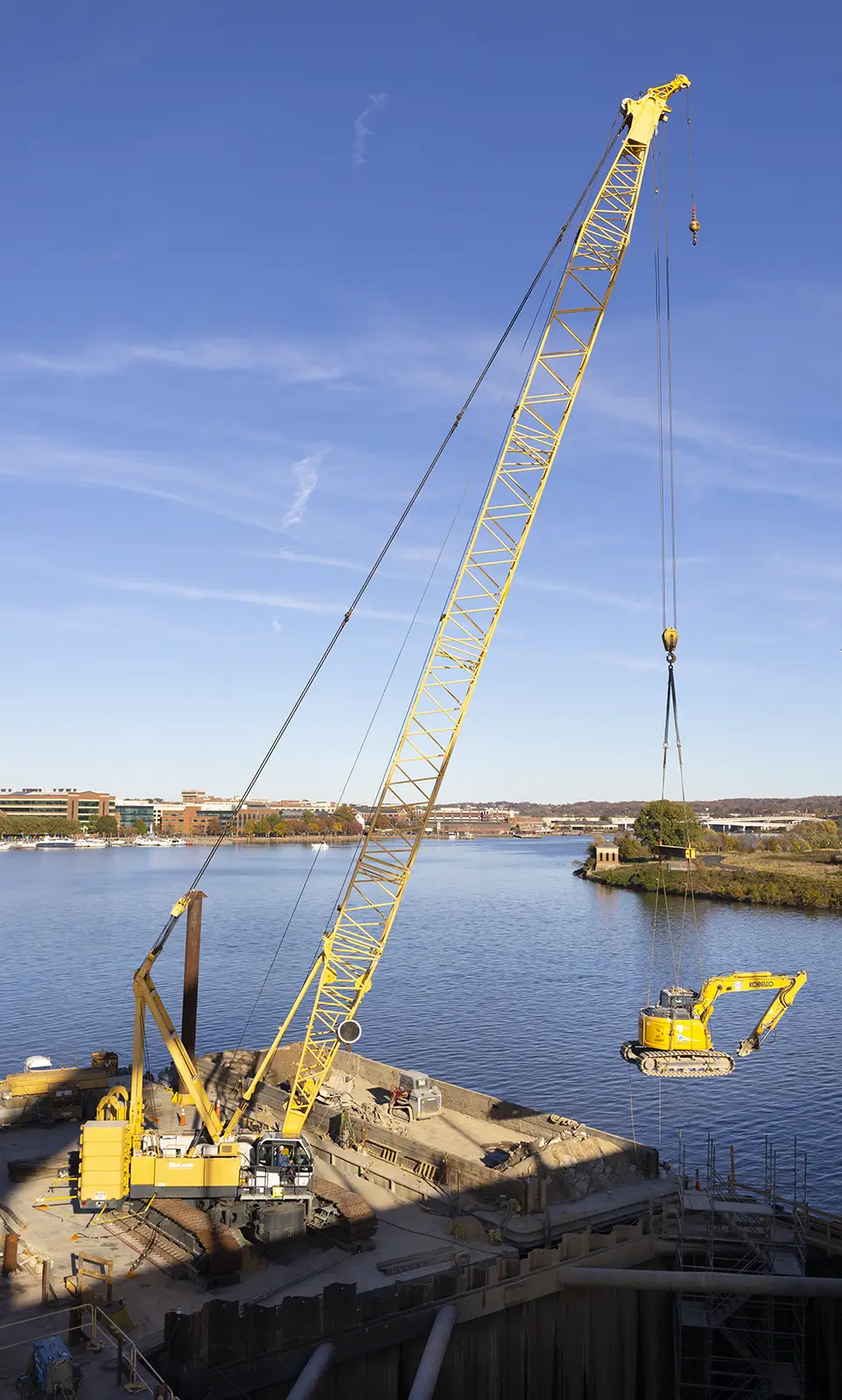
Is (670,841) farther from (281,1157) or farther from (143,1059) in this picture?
(281,1157)

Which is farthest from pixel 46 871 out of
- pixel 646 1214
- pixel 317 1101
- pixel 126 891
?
pixel 646 1214

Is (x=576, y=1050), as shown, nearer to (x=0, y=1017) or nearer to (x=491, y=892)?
(x=0, y=1017)

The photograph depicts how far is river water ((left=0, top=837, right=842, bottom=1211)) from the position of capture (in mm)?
45312

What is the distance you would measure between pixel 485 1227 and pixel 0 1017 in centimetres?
4448

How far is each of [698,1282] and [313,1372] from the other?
8.88 meters

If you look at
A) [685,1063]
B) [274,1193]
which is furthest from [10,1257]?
[685,1063]

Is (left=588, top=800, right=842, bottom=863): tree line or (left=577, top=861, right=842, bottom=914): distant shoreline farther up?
(left=588, top=800, right=842, bottom=863): tree line

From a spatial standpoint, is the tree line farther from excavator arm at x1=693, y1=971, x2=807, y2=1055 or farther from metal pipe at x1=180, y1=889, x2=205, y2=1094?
excavator arm at x1=693, y1=971, x2=807, y2=1055

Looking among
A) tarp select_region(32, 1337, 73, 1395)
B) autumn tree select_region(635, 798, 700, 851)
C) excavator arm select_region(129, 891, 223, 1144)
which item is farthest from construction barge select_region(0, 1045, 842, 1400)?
autumn tree select_region(635, 798, 700, 851)

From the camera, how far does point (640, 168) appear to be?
37.6 m

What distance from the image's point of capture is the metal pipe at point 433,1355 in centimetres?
2000

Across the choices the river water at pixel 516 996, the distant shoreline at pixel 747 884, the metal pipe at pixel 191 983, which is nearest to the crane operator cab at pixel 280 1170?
the river water at pixel 516 996

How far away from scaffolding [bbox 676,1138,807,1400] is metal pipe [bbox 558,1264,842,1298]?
0.60 metres

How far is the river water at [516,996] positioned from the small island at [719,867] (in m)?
6.68
